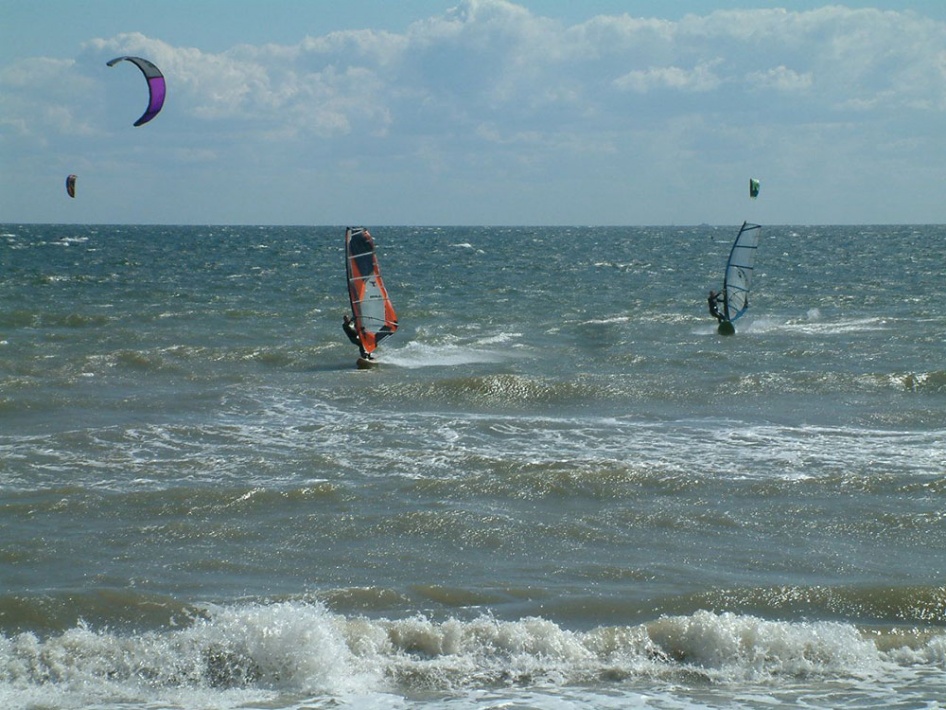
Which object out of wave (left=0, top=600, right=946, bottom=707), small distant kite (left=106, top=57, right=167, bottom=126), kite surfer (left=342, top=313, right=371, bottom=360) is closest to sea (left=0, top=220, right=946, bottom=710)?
wave (left=0, top=600, right=946, bottom=707)

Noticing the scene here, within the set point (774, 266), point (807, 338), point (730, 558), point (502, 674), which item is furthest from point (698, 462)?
point (774, 266)

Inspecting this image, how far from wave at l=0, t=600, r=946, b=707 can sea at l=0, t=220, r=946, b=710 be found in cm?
2

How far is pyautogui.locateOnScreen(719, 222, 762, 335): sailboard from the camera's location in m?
21.4

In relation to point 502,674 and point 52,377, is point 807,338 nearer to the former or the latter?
point 52,377

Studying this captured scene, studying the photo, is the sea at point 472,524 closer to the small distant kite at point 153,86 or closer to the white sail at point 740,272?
the white sail at point 740,272

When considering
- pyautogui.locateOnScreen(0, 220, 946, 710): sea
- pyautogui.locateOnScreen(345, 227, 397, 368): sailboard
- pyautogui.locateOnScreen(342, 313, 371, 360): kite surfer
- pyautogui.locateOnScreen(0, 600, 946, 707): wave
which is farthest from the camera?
pyautogui.locateOnScreen(342, 313, 371, 360): kite surfer

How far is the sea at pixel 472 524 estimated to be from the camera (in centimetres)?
722

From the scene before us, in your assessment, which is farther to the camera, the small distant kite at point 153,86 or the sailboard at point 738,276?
the sailboard at point 738,276

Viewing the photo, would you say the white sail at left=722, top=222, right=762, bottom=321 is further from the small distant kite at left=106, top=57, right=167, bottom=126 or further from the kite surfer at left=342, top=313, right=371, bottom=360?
the small distant kite at left=106, top=57, right=167, bottom=126

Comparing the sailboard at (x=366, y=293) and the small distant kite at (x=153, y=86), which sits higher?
the small distant kite at (x=153, y=86)

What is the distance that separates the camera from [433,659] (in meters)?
7.36

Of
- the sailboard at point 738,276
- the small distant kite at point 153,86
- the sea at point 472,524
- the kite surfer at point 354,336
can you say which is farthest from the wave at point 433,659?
the sailboard at point 738,276

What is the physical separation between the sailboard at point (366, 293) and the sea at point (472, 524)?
74 cm

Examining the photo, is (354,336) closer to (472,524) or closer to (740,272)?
(740,272)
